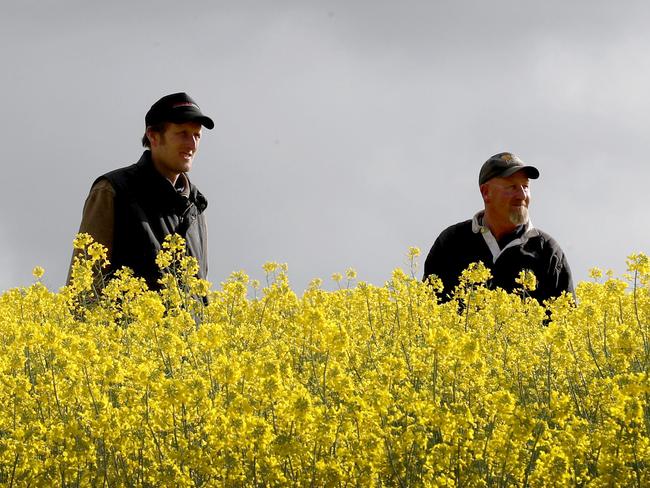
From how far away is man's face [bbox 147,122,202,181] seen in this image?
652 centimetres

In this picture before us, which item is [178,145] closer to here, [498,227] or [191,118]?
[191,118]

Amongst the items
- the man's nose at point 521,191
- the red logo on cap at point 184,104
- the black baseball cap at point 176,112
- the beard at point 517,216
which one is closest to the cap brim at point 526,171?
the man's nose at point 521,191

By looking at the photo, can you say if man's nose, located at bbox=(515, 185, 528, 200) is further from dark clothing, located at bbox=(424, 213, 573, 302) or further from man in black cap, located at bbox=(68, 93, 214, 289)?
man in black cap, located at bbox=(68, 93, 214, 289)

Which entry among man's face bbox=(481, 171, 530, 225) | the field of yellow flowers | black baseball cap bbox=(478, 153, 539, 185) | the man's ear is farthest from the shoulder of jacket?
the field of yellow flowers

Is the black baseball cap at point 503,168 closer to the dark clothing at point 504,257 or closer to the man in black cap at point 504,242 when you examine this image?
the man in black cap at point 504,242

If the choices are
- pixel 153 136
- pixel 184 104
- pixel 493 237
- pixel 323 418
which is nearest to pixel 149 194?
pixel 153 136

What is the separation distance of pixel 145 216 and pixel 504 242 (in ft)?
A: 8.66

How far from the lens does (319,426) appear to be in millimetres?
2723

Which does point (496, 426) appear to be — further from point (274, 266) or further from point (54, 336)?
point (274, 266)

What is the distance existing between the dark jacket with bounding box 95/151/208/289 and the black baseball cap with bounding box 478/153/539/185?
222 centimetres

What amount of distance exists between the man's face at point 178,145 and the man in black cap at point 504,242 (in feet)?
6.45

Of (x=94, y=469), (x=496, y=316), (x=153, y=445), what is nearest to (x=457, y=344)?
(x=153, y=445)

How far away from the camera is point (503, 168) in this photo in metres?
6.58

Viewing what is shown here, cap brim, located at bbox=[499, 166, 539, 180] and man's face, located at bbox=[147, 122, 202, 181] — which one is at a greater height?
man's face, located at bbox=[147, 122, 202, 181]
